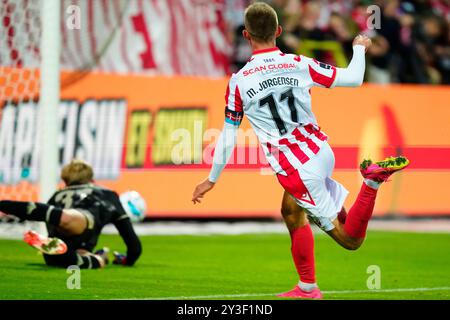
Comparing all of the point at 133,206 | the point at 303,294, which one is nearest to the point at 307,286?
the point at 303,294

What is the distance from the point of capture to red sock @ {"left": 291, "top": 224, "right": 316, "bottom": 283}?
297 inches

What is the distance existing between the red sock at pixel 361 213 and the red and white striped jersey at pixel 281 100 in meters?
0.44

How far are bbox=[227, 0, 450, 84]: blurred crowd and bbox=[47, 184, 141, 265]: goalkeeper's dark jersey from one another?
6.52 m

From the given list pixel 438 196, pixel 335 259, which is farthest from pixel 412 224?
pixel 335 259

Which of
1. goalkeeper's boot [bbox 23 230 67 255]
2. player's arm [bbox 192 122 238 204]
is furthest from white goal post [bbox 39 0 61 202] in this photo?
player's arm [bbox 192 122 238 204]

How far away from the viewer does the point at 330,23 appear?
16844 millimetres

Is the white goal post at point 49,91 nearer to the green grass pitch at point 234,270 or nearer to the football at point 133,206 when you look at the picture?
the green grass pitch at point 234,270

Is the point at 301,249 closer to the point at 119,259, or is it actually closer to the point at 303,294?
the point at 303,294

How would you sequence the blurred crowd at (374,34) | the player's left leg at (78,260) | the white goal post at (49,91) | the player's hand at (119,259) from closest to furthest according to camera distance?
the player's left leg at (78,260), the player's hand at (119,259), the white goal post at (49,91), the blurred crowd at (374,34)

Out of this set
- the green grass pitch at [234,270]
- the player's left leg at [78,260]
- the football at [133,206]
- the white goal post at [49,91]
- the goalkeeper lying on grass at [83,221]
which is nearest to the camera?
the green grass pitch at [234,270]

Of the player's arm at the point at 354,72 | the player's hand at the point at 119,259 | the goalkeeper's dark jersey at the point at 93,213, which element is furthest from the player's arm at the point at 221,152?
the player's hand at the point at 119,259

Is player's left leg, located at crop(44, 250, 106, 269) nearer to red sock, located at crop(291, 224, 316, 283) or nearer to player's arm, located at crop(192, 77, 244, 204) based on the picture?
player's arm, located at crop(192, 77, 244, 204)

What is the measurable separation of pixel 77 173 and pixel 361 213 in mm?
3034

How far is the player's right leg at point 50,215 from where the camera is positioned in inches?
338
